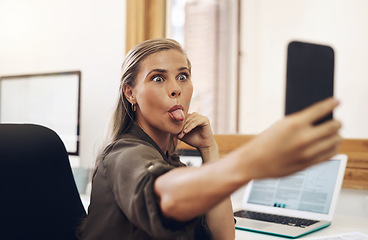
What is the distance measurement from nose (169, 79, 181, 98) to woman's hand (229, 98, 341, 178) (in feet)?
1.43

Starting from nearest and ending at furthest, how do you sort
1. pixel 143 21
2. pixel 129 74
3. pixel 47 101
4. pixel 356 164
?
1. pixel 129 74
2. pixel 356 164
3. pixel 143 21
4. pixel 47 101

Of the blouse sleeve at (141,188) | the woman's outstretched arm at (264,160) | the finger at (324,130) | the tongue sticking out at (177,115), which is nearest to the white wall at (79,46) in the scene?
the tongue sticking out at (177,115)

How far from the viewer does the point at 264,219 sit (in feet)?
4.16

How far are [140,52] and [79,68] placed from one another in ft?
4.20

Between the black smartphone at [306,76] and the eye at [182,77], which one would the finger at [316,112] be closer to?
the black smartphone at [306,76]

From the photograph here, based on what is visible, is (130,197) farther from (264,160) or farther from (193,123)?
(193,123)

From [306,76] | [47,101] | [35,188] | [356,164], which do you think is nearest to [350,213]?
[356,164]

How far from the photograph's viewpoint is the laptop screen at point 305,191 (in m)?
1.31

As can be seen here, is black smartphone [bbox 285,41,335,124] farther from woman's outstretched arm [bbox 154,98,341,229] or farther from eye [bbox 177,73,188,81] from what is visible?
woman's outstretched arm [bbox 154,98,341,229]

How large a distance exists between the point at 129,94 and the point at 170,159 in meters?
0.22

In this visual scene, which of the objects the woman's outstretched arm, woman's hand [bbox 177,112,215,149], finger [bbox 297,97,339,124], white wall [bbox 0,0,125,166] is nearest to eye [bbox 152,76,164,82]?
woman's hand [bbox 177,112,215,149]

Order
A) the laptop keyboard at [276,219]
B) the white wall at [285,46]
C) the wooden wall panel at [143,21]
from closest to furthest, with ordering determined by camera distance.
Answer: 1. the laptop keyboard at [276,219]
2. the wooden wall panel at [143,21]
3. the white wall at [285,46]

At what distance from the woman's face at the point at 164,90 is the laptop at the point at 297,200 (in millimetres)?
462

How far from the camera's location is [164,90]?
884 millimetres
